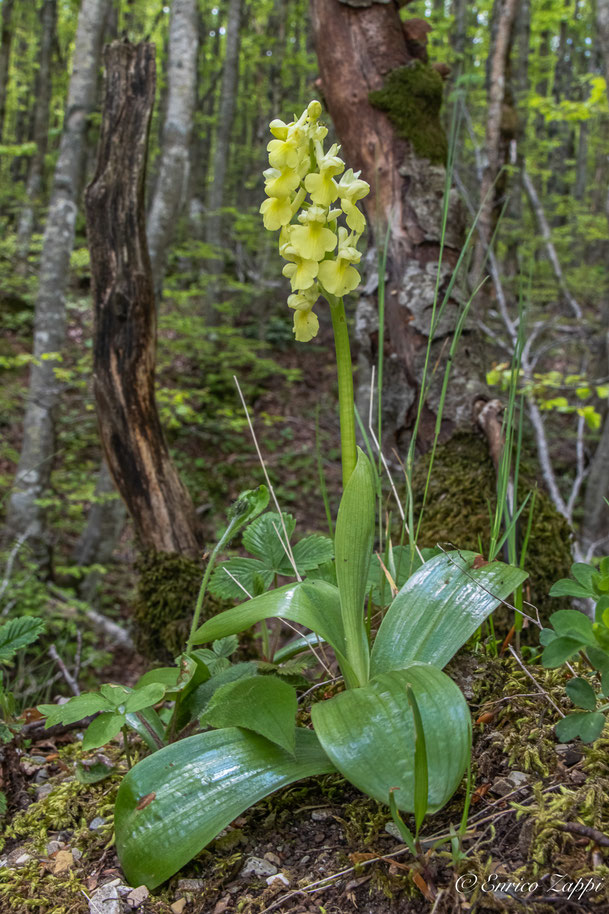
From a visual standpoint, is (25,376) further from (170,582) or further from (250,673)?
(250,673)

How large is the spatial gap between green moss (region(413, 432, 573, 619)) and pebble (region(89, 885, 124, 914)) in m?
1.41

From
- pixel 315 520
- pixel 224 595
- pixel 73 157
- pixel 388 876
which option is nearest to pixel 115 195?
pixel 224 595

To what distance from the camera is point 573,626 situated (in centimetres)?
118

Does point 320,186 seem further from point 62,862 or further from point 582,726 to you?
point 62,862

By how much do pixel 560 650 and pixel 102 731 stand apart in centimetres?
96

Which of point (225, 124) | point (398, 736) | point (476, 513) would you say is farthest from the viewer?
point (225, 124)

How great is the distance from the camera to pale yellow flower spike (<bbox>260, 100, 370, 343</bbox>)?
137 cm

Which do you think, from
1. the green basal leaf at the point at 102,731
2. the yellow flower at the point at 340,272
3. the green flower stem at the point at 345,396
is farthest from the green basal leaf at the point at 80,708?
the yellow flower at the point at 340,272

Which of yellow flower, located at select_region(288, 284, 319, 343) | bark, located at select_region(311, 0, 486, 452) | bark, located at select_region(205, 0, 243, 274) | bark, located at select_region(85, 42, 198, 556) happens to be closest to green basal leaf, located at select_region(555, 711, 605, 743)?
yellow flower, located at select_region(288, 284, 319, 343)

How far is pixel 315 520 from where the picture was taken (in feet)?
26.7

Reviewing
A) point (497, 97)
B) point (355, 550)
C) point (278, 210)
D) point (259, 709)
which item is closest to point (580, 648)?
point (355, 550)

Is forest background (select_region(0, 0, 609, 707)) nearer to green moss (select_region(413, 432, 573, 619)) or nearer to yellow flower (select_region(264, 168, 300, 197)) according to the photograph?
green moss (select_region(413, 432, 573, 619))

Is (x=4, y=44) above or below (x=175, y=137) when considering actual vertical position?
above

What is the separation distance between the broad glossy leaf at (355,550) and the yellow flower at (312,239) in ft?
1.47
